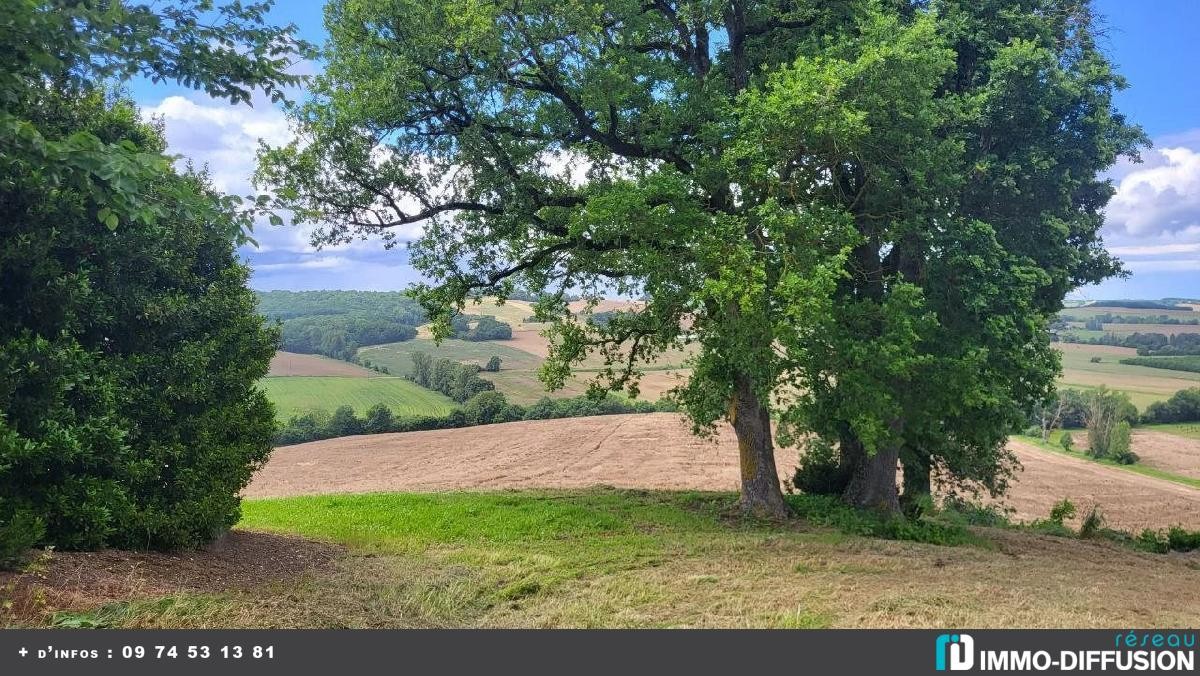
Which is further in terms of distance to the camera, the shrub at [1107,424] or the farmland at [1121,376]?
the farmland at [1121,376]

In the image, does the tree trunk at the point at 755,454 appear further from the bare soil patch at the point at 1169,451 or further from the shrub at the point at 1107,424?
the shrub at the point at 1107,424

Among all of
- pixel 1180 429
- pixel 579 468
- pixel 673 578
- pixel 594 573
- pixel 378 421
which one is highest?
pixel 673 578

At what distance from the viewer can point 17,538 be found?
7.75 m

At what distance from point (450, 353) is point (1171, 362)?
68861 mm

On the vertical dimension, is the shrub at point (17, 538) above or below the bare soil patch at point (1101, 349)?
below

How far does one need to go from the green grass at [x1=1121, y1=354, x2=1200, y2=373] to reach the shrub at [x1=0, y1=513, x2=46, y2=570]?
82.7 metres

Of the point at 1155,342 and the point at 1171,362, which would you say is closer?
the point at 1171,362

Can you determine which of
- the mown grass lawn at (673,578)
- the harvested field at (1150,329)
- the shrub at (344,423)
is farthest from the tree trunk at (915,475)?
the harvested field at (1150,329)

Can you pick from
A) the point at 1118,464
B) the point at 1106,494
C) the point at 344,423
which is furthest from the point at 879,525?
the point at 1118,464

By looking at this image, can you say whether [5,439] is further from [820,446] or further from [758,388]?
[820,446]

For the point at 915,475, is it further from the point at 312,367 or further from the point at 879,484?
the point at 312,367

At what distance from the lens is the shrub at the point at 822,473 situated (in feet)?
72.9

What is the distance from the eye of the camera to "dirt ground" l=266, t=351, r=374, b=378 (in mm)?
45844

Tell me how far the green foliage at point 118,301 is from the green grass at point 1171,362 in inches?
3157
